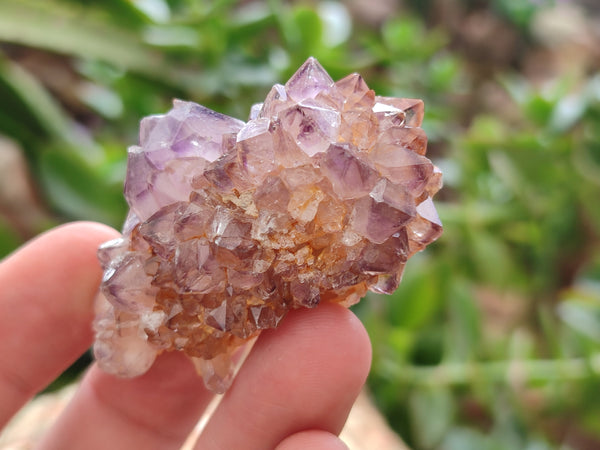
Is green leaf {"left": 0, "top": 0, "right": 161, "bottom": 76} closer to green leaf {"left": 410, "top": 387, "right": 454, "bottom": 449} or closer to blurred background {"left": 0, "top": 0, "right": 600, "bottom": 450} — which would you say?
blurred background {"left": 0, "top": 0, "right": 600, "bottom": 450}

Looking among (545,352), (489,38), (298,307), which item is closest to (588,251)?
(545,352)

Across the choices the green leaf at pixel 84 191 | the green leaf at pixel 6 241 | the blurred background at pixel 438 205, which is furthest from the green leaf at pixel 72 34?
the green leaf at pixel 6 241

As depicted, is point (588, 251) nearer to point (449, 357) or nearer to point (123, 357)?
point (449, 357)

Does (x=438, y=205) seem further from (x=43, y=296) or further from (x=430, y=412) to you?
(x=43, y=296)

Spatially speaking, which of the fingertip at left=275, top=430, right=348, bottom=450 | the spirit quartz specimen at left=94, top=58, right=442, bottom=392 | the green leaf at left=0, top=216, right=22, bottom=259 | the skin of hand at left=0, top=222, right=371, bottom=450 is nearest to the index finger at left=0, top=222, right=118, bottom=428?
the skin of hand at left=0, top=222, right=371, bottom=450

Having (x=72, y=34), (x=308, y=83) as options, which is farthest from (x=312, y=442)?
(x=72, y=34)

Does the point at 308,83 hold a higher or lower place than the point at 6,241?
higher

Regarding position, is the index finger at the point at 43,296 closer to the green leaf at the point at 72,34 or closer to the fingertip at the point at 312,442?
the fingertip at the point at 312,442
